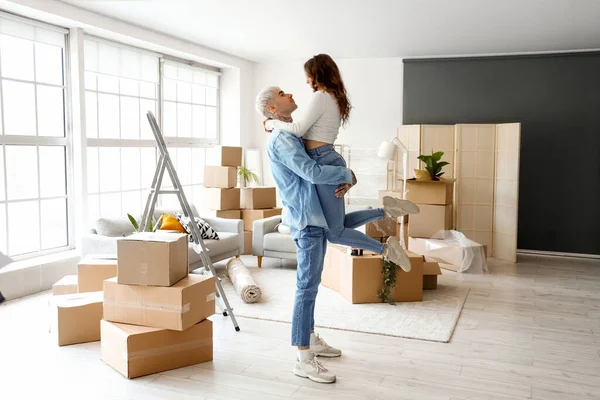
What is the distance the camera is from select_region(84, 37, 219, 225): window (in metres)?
6.28

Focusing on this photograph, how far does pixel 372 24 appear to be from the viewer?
241 inches

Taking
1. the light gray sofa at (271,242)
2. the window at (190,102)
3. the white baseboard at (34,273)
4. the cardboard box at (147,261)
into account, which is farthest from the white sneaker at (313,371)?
the window at (190,102)

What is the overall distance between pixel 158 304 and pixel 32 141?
2958mm

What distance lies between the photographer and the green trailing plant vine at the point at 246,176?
26.3ft

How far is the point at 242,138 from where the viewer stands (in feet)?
28.5

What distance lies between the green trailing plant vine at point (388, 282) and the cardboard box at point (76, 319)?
7.34ft

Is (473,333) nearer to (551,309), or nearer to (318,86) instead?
(551,309)

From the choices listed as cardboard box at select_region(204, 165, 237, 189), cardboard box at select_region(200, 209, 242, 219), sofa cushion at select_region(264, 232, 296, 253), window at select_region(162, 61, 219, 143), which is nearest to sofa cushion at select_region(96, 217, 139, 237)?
sofa cushion at select_region(264, 232, 296, 253)

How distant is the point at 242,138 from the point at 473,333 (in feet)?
17.4

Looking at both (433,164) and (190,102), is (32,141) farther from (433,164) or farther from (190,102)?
(433,164)

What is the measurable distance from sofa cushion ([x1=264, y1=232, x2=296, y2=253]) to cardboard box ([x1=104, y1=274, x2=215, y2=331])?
9.17ft

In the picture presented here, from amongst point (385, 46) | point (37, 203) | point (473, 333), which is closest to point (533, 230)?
point (385, 46)

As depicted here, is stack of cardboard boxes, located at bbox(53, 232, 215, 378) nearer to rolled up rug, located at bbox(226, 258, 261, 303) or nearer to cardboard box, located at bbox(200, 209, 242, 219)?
rolled up rug, located at bbox(226, 258, 261, 303)

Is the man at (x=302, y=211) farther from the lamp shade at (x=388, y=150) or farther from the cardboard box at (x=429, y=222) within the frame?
the cardboard box at (x=429, y=222)
